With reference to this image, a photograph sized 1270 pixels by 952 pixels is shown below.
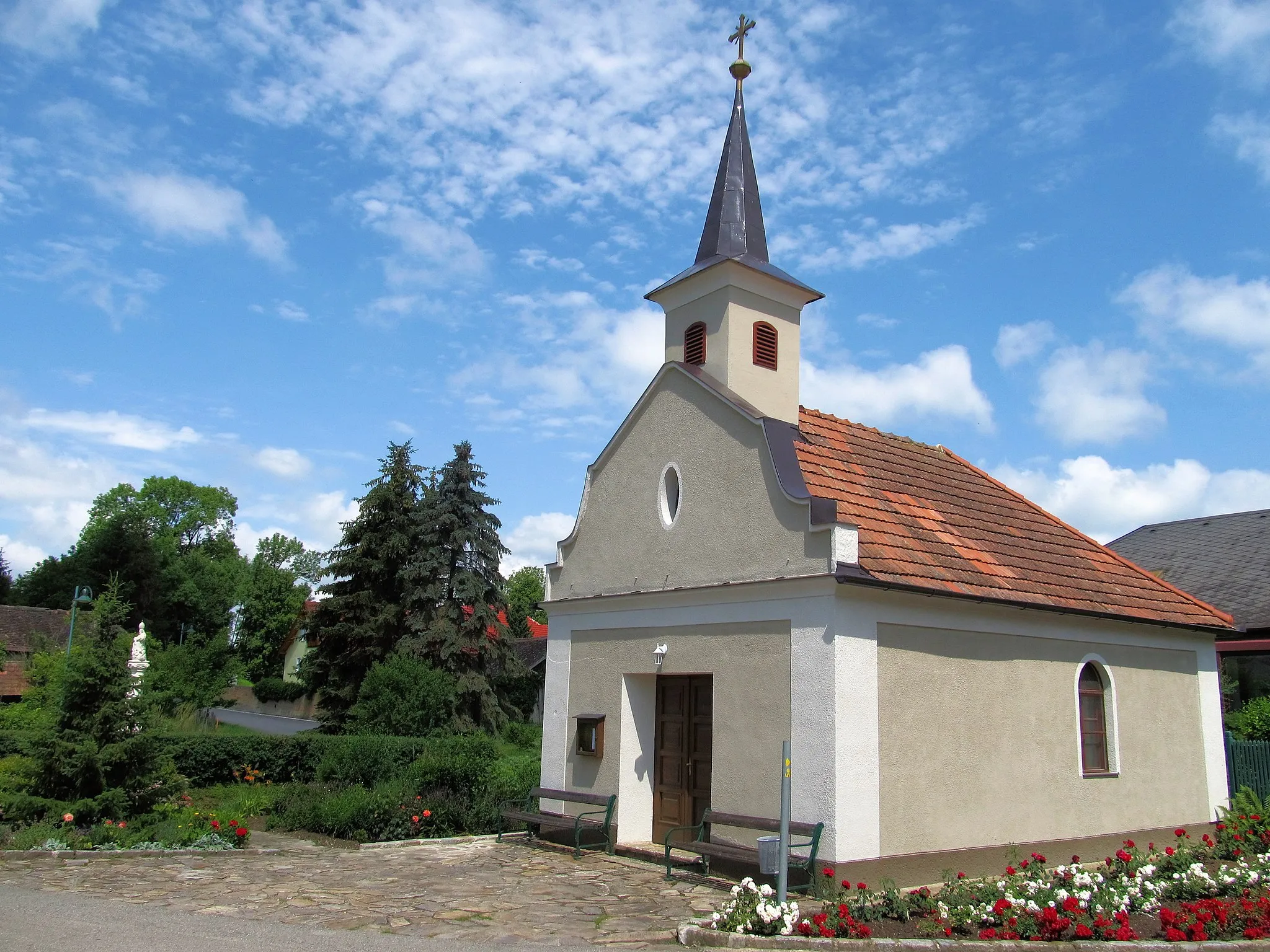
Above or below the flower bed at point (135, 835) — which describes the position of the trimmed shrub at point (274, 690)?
above

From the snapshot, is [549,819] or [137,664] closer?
[549,819]

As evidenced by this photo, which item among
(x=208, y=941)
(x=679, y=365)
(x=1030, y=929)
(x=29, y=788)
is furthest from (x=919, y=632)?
(x=29, y=788)

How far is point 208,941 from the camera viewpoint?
26.9ft

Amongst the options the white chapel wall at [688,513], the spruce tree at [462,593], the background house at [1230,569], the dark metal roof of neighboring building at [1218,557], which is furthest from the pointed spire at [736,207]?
→ the spruce tree at [462,593]

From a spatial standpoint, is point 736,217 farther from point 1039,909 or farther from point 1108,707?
point 1039,909

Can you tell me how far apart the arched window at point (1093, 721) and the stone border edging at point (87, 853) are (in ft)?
39.0

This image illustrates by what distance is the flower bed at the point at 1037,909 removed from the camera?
28.2ft

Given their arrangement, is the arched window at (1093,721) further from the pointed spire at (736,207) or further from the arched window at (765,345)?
the pointed spire at (736,207)

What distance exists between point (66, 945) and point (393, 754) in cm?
1053

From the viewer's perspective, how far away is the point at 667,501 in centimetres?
1445

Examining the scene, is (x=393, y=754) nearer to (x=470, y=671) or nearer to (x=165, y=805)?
(x=165, y=805)

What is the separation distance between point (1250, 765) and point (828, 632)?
1130 centimetres

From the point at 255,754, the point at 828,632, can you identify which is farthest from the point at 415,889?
the point at 255,754

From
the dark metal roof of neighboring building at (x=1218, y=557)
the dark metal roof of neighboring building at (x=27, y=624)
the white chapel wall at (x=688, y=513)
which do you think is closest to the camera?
the white chapel wall at (x=688, y=513)
